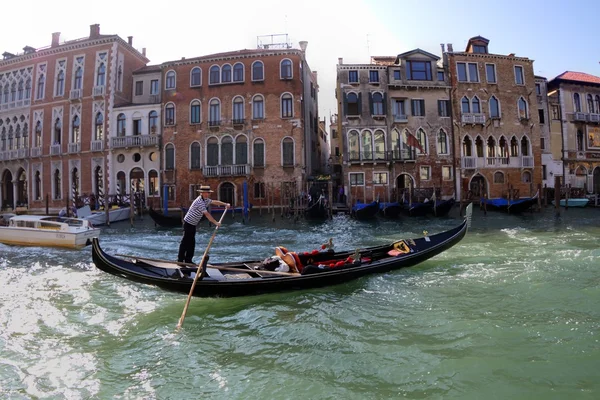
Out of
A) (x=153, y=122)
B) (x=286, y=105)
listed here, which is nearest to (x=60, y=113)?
(x=153, y=122)

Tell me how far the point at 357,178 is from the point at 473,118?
6.43 meters

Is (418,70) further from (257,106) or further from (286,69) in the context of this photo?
(257,106)

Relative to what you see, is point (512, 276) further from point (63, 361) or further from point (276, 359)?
point (63, 361)

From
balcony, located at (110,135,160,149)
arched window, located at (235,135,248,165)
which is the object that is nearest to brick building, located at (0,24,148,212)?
balcony, located at (110,135,160,149)

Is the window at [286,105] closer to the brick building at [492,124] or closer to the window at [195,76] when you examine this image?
the window at [195,76]

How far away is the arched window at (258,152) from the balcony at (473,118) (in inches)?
386

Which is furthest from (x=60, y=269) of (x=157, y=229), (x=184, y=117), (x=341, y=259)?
(x=184, y=117)

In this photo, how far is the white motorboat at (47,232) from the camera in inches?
348

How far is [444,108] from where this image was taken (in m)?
17.7

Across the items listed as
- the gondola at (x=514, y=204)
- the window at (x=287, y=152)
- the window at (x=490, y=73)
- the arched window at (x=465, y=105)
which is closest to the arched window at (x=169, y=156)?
the window at (x=287, y=152)

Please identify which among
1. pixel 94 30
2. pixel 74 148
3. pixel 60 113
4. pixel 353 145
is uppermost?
pixel 94 30

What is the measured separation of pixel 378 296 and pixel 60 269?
566 cm

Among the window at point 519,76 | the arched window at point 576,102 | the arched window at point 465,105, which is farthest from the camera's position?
the arched window at point 576,102

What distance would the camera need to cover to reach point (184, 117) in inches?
676
